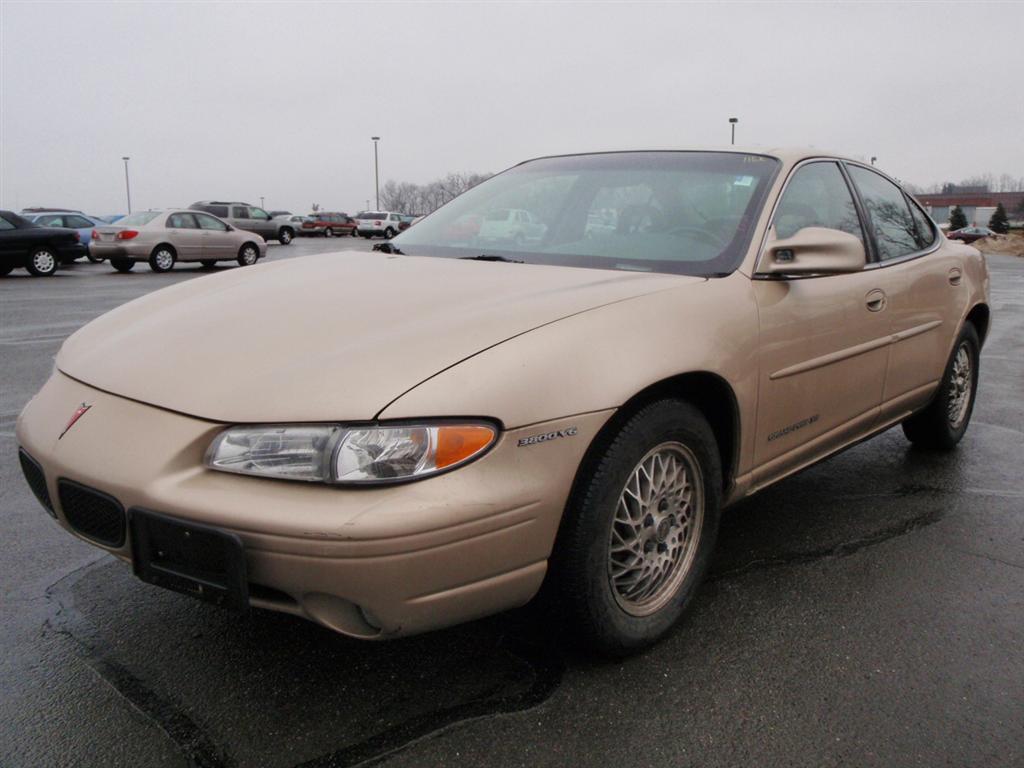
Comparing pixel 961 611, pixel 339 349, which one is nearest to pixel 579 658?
pixel 339 349

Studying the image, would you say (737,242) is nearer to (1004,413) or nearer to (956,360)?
(956,360)

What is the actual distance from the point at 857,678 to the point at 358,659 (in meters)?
1.45

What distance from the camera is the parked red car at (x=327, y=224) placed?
1858 inches

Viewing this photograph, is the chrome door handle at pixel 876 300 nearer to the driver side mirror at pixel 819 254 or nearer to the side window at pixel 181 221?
the driver side mirror at pixel 819 254

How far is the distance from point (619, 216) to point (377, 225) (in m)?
44.6

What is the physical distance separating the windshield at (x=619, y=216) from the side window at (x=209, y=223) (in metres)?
19.4

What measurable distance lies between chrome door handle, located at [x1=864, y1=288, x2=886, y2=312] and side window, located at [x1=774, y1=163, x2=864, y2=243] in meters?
0.30

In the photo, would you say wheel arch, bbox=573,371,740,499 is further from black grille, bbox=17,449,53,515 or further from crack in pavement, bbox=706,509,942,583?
black grille, bbox=17,449,53,515

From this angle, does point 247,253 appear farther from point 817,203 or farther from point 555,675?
point 555,675

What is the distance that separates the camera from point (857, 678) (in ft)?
8.03

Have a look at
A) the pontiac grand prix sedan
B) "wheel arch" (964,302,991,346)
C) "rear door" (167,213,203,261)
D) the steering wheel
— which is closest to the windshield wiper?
the pontiac grand prix sedan

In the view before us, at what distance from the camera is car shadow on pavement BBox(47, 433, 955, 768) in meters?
2.13

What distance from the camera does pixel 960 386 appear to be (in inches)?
183

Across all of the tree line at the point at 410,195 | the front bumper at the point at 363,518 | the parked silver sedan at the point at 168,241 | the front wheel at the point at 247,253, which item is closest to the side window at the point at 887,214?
the front bumper at the point at 363,518
